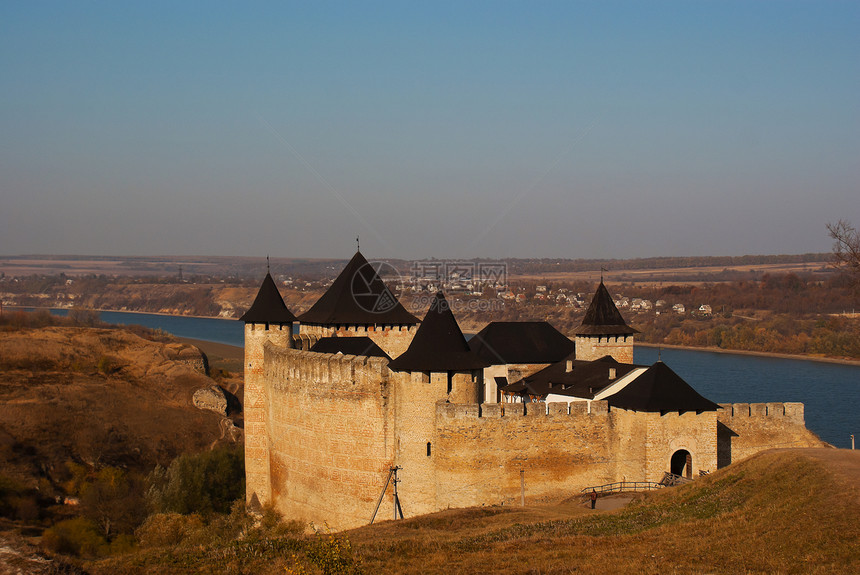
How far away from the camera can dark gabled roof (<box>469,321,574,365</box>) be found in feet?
87.2

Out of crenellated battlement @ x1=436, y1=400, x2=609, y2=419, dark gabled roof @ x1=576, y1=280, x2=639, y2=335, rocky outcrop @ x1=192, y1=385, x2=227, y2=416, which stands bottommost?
rocky outcrop @ x1=192, y1=385, x2=227, y2=416

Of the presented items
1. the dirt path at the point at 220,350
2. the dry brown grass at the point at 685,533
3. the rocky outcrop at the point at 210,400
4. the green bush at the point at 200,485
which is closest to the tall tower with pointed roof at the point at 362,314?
the green bush at the point at 200,485

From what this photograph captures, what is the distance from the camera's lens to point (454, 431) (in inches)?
690

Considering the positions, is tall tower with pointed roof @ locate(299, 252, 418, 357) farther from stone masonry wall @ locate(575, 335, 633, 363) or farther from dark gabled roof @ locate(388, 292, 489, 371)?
stone masonry wall @ locate(575, 335, 633, 363)

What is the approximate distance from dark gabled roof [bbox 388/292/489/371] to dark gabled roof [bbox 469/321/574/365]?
27.2 ft

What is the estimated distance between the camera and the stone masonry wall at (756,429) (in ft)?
66.3

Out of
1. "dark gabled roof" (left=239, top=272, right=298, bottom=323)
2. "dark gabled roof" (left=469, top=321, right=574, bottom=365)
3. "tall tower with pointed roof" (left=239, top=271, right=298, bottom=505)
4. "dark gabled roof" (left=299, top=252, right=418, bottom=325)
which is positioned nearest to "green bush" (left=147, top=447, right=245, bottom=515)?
"tall tower with pointed roof" (left=239, top=271, right=298, bottom=505)

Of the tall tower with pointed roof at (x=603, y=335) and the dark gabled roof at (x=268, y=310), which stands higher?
the dark gabled roof at (x=268, y=310)

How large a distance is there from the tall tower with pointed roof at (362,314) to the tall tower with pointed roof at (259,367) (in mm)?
980

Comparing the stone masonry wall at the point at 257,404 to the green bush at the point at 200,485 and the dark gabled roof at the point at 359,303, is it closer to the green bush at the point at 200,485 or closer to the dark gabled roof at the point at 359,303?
the dark gabled roof at the point at 359,303

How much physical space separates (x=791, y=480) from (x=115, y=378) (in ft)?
136

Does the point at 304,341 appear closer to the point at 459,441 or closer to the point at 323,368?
the point at 323,368

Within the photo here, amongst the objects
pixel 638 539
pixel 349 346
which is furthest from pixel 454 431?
pixel 638 539

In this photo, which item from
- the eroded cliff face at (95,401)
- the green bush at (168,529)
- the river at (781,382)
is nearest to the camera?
the green bush at (168,529)
